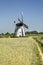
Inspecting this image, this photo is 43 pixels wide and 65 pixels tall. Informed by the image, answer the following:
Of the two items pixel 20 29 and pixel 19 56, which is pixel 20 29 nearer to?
pixel 20 29

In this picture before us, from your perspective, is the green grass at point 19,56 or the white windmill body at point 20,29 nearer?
the green grass at point 19,56

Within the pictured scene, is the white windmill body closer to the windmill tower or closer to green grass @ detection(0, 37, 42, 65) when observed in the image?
the windmill tower

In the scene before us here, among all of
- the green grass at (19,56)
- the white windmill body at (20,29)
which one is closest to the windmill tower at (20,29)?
the white windmill body at (20,29)

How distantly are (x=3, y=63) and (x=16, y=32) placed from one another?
75350mm

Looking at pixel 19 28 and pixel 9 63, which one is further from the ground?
pixel 19 28

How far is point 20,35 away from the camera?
89.5 m

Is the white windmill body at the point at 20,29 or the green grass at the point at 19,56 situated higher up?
the white windmill body at the point at 20,29

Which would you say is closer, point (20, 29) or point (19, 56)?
point (19, 56)

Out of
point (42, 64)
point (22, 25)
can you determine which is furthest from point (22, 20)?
point (42, 64)

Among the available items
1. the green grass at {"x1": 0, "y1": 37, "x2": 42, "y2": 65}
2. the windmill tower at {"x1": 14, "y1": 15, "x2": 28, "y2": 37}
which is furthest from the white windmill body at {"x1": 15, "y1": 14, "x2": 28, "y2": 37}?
the green grass at {"x1": 0, "y1": 37, "x2": 42, "y2": 65}

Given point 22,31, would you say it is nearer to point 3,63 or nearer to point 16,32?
point 16,32

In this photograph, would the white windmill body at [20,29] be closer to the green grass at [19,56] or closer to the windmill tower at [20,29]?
the windmill tower at [20,29]

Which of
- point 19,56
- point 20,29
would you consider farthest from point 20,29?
point 19,56

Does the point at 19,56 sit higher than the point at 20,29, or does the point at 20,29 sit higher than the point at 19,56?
the point at 20,29
